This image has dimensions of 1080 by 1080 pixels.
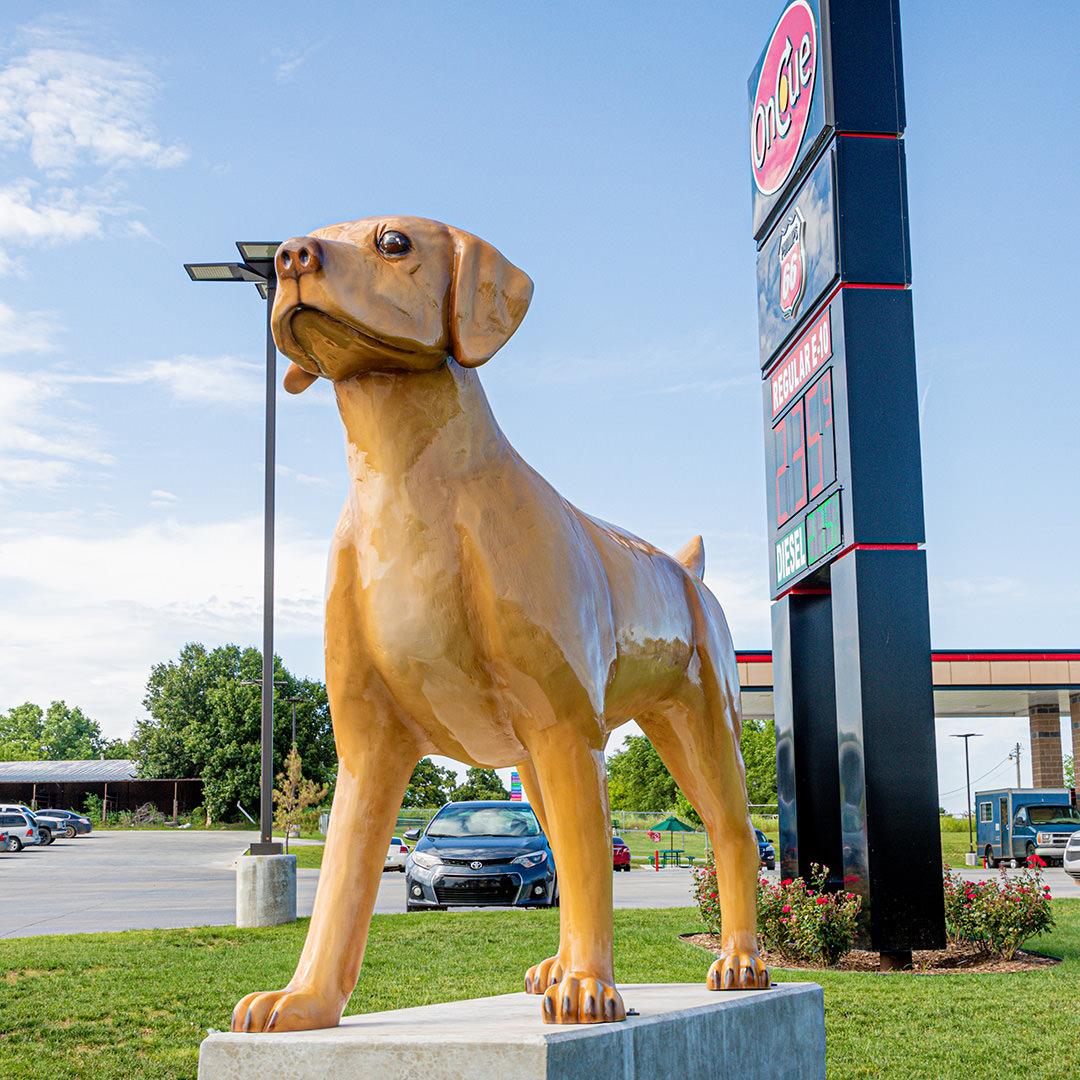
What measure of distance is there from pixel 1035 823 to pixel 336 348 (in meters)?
30.0

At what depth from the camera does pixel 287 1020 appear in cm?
283

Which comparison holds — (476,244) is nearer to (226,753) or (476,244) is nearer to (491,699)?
(491,699)

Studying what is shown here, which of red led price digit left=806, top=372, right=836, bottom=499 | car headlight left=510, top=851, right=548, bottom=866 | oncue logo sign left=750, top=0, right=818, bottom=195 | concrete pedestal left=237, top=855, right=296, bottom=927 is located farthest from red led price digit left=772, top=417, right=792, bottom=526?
concrete pedestal left=237, top=855, right=296, bottom=927

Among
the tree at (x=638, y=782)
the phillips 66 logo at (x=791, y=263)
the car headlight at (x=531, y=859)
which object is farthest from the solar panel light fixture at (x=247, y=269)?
the tree at (x=638, y=782)

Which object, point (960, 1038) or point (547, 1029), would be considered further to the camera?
point (960, 1038)

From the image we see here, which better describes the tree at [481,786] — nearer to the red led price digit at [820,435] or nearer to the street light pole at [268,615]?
the street light pole at [268,615]

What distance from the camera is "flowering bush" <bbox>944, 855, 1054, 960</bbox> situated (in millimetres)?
10523

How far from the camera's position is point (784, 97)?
11906 millimetres

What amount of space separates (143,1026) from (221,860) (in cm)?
2715

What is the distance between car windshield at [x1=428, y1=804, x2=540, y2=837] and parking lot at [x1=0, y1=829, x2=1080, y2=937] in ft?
6.40

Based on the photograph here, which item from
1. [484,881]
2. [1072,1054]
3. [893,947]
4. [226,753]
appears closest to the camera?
[1072,1054]

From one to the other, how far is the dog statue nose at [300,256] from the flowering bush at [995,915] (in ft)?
32.8

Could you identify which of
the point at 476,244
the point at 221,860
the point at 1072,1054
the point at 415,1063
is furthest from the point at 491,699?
the point at 221,860

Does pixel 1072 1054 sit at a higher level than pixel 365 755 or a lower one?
lower
